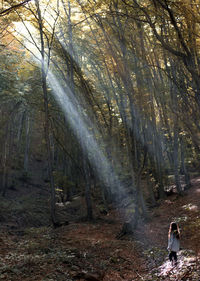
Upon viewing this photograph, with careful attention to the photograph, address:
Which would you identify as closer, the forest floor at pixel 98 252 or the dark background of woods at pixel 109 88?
the forest floor at pixel 98 252

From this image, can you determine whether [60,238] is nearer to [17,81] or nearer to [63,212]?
[63,212]

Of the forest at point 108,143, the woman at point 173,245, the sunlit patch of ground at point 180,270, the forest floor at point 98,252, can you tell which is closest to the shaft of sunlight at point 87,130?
the forest at point 108,143

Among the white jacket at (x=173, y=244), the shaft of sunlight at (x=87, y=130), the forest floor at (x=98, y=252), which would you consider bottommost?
the forest floor at (x=98, y=252)

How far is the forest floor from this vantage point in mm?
4809

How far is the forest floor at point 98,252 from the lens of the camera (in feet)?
15.8

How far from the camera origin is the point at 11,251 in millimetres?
6301

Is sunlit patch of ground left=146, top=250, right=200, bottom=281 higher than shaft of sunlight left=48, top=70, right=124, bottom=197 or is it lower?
lower

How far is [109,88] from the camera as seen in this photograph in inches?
502

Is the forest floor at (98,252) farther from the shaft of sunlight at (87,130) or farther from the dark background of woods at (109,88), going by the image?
the shaft of sunlight at (87,130)

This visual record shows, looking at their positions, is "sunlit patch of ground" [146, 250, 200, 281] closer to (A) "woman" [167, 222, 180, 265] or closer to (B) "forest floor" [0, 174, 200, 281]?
(B) "forest floor" [0, 174, 200, 281]

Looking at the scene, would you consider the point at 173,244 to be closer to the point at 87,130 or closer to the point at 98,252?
the point at 98,252

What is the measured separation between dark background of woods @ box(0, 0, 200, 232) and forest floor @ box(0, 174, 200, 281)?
3.11ft

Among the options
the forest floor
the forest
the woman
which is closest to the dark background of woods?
the forest

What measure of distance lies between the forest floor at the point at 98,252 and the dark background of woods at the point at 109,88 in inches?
37.3
